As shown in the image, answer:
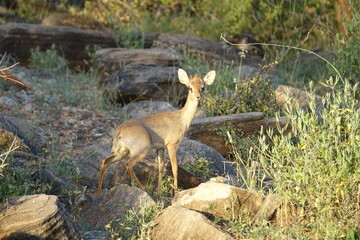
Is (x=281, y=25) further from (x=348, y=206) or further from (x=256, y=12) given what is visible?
(x=348, y=206)

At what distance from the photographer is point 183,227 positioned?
5.66m

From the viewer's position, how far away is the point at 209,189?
6176 mm

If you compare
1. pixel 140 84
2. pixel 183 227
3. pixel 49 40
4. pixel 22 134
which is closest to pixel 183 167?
pixel 22 134

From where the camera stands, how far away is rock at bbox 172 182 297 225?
598 cm

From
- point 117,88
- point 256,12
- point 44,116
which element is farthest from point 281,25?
point 44,116

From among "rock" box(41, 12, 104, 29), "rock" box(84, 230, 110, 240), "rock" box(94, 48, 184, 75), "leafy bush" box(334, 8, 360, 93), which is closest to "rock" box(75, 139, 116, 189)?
"rock" box(84, 230, 110, 240)

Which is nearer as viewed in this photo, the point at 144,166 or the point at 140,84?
the point at 144,166

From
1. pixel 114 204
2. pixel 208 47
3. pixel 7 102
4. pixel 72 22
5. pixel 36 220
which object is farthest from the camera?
pixel 72 22

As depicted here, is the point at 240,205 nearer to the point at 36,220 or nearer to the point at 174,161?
the point at 174,161

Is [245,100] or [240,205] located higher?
[240,205]

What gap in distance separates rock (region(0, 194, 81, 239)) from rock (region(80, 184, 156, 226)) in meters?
0.84

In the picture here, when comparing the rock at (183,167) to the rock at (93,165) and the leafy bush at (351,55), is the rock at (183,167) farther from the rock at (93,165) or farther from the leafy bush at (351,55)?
the leafy bush at (351,55)

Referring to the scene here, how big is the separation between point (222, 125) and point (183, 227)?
3.72 meters

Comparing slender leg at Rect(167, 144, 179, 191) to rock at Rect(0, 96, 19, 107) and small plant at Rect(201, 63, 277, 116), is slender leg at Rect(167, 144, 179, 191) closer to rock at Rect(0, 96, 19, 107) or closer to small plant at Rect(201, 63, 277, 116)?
small plant at Rect(201, 63, 277, 116)
